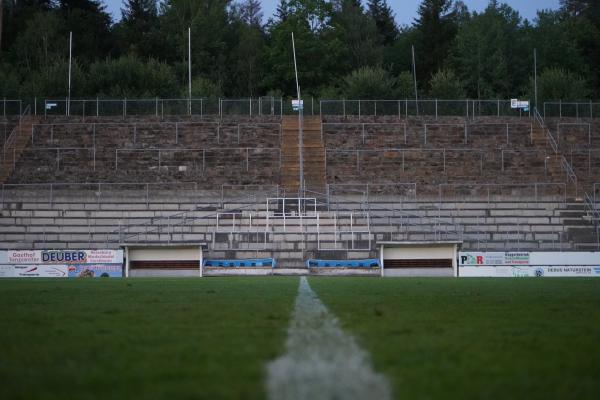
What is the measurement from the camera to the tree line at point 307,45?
68.9 m

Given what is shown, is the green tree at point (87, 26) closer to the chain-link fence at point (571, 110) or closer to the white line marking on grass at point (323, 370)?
the chain-link fence at point (571, 110)

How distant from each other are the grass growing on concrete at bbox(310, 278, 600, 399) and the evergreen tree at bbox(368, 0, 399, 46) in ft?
250

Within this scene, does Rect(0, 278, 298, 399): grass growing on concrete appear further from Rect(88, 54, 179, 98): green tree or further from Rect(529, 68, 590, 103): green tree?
Rect(529, 68, 590, 103): green tree

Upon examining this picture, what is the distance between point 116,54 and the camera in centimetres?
7481

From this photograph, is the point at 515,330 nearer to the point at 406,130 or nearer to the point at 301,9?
the point at 406,130

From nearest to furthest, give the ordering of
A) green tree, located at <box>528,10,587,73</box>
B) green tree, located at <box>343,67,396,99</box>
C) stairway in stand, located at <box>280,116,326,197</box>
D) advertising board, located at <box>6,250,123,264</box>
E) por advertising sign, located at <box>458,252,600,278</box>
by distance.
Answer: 1. por advertising sign, located at <box>458,252,600,278</box>
2. advertising board, located at <box>6,250,123,264</box>
3. stairway in stand, located at <box>280,116,326,197</box>
4. green tree, located at <box>343,67,396,99</box>
5. green tree, located at <box>528,10,587,73</box>

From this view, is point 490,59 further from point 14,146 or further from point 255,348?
point 255,348

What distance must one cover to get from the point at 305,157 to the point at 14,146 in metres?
13.8

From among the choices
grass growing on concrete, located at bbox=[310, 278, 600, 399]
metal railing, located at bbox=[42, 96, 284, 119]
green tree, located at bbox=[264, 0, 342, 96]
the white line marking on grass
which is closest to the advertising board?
metal railing, located at bbox=[42, 96, 284, 119]

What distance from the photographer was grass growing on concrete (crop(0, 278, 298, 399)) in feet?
14.1

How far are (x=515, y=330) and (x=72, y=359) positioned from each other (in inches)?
144

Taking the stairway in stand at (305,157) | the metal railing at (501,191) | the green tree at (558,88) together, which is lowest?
the metal railing at (501,191)

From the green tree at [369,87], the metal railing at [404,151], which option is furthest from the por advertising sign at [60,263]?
the green tree at [369,87]

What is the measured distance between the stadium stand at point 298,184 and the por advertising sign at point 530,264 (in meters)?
3.50
